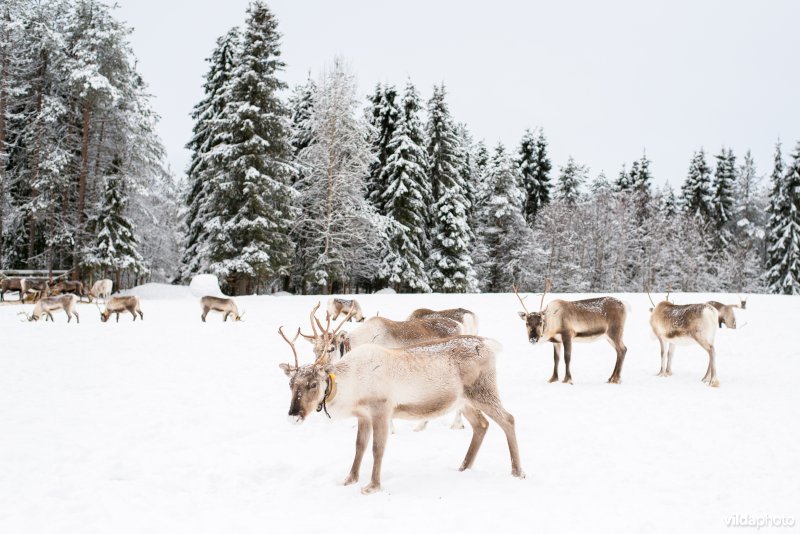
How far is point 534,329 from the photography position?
29.4 feet

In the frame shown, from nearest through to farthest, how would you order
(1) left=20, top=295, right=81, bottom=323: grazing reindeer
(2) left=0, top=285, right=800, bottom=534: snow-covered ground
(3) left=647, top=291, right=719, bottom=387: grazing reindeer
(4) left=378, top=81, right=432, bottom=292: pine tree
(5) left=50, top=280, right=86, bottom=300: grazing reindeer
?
(2) left=0, top=285, right=800, bottom=534: snow-covered ground < (3) left=647, top=291, right=719, bottom=387: grazing reindeer < (1) left=20, top=295, right=81, bottom=323: grazing reindeer < (5) left=50, top=280, right=86, bottom=300: grazing reindeer < (4) left=378, top=81, right=432, bottom=292: pine tree

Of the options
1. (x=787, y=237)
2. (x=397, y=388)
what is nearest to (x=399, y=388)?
(x=397, y=388)

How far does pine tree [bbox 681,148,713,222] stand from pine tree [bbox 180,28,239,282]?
40.8m

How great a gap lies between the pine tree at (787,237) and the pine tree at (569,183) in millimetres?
15335

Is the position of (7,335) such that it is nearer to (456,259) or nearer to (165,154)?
(165,154)

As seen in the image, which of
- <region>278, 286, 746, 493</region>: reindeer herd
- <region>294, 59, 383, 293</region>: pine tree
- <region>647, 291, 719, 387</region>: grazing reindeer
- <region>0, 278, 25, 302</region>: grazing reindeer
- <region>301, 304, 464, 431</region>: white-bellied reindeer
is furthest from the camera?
<region>294, 59, 383, 293</region>: pine tree

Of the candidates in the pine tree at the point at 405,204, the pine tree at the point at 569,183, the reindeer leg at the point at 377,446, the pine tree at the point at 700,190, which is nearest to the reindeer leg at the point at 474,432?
the reindeer leg at the point at 377,446

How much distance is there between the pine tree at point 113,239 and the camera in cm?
2398

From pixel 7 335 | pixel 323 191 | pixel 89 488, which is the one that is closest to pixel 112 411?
pixel 89 488

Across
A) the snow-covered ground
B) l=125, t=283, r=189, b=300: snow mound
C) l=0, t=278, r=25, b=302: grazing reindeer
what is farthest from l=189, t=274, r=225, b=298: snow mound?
the snow-covered ground

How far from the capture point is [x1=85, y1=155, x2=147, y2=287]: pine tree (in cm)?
2398

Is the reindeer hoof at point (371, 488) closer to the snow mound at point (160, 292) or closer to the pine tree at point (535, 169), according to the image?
the snow mound at point (160, 292)

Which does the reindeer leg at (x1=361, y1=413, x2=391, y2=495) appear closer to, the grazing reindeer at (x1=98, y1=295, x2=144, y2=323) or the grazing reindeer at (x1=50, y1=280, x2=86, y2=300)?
the grazing reindeer at (x1=98, y1=295, x2=144, y2=323)

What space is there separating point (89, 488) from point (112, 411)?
108 inches
